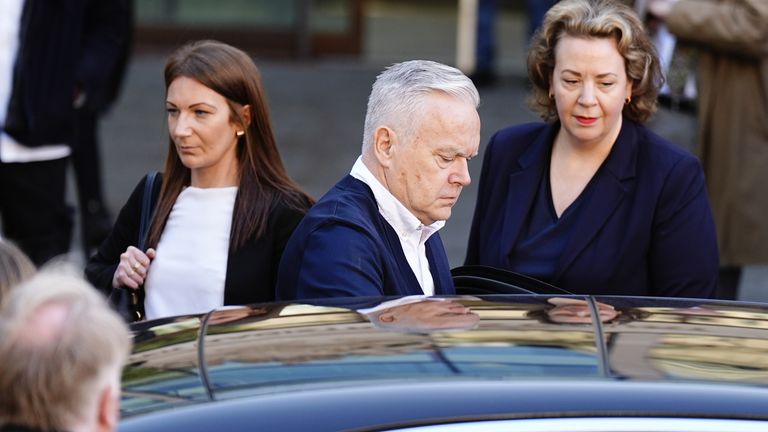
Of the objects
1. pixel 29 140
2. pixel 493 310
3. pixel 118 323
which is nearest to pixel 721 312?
pixel 493 310

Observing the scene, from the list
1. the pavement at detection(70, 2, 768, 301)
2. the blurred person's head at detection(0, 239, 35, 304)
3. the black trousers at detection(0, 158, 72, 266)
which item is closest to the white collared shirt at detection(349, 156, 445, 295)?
the blurred person's head at detection(0, 239, 35, 304)

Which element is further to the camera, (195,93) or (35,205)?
(35,205)

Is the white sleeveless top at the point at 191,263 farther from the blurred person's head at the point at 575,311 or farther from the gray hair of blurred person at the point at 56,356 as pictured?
the gray hair of blurred person at the point at 56,356

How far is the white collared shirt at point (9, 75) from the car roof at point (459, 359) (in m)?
3.25

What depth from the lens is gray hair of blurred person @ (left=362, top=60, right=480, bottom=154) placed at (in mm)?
3516

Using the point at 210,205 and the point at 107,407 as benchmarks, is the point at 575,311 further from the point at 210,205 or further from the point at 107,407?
the point at 210,205

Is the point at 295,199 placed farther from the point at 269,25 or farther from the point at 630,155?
the point at 269,25

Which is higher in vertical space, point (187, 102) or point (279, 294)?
point (187, 102)

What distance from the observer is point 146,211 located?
4.12 m

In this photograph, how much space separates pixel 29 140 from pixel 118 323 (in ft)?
13.3

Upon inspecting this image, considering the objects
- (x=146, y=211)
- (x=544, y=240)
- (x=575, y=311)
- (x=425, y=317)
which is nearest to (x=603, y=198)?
(x=544, y=240)

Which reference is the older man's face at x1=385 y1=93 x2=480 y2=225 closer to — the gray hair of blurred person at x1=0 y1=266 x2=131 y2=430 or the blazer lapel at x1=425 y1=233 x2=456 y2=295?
the blazer lapel at x1=425 y1=233 x2=456 y2=295

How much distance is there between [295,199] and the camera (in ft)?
13.4

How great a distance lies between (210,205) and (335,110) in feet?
24.9
